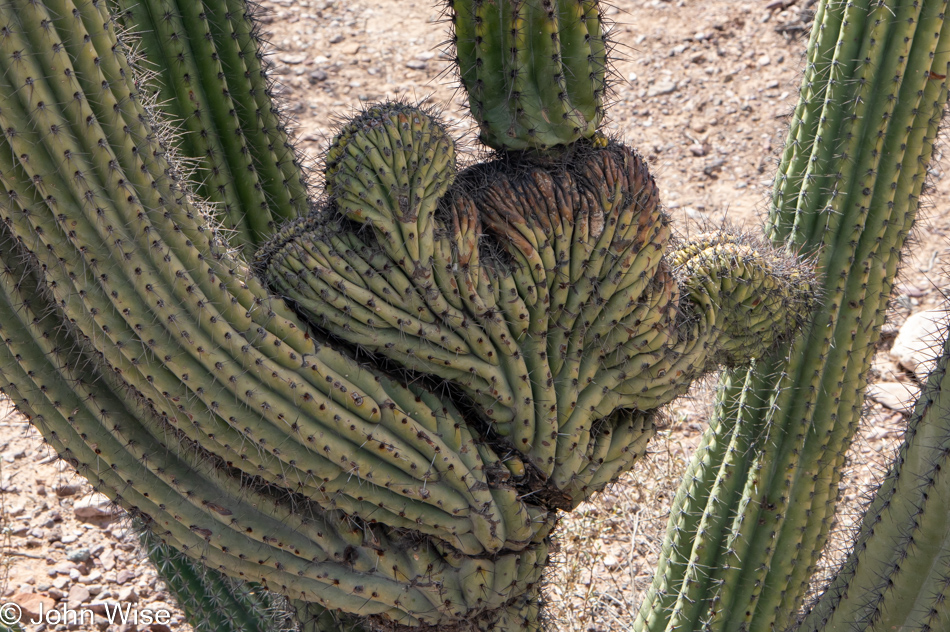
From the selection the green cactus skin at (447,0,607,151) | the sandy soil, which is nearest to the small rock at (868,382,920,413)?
the sandy soil

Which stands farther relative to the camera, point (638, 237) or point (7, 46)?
point (638, 237)

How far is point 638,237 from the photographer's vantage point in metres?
2.20

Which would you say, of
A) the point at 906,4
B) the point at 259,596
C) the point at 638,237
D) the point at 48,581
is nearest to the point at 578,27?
the point at 638,237

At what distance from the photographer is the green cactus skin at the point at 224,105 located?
2498 millimetres

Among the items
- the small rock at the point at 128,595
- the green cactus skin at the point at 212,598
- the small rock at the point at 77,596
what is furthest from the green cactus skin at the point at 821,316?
the small rock at the point at 77,596

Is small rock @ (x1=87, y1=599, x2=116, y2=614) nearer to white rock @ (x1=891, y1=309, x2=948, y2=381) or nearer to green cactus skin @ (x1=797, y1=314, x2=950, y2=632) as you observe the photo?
green cactus skin @ (x1=797, y1=314, x2=950, y2=632)

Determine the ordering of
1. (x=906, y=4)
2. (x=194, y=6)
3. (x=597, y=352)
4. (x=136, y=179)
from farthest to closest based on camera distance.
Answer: (x=906, y=4) → (x=194, y=6) → (x=597, y=352) → (x=136, y=179)

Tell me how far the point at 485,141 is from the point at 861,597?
147 cm

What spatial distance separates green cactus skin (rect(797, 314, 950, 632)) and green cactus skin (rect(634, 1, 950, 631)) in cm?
94

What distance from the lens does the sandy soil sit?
12.3 ft

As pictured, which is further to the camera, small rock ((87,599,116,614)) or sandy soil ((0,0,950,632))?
sandy soil ((0,0,950,632))

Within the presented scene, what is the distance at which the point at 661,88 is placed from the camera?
6629 mm

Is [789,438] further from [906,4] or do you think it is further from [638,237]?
[906,4]

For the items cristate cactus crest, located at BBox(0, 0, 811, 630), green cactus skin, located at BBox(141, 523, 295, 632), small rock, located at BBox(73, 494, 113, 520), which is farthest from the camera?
small rock, located at BBox(73, 494, 113, 520)
